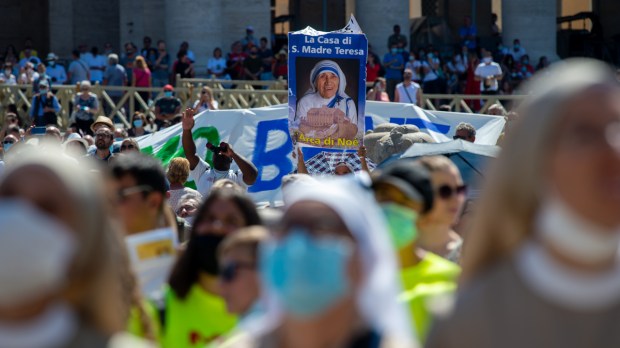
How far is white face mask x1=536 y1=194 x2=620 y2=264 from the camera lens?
3.03 m

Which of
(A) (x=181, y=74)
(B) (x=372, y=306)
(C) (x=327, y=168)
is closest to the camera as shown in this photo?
(B) (x=372, y=306)

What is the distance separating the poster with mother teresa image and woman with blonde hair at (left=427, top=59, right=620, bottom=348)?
8791mm

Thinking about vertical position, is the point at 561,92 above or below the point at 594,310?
above

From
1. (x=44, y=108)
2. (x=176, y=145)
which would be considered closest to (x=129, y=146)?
(x=176, y=145)

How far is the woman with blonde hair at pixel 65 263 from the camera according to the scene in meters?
2.99

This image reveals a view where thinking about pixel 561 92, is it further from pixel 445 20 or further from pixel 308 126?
pixel 445 20

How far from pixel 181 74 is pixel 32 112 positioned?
16.2 ft

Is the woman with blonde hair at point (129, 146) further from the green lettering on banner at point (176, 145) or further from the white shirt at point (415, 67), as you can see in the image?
the white shirt at point (415, 67)

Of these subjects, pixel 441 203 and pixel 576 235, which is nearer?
pixel 576 235


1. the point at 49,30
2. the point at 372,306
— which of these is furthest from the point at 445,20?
the point at 372,306

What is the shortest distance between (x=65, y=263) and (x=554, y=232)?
0.98m

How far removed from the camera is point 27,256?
9.72 ft

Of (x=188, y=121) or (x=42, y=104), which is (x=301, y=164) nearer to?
(x=188, y=121)

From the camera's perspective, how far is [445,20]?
121 feet
